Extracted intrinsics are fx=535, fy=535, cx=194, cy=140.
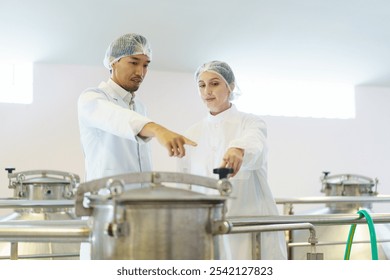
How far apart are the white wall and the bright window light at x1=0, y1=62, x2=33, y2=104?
0.28 feet

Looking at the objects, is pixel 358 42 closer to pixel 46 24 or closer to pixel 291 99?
pixel 291 99

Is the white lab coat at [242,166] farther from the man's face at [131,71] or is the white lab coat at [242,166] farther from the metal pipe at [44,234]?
the metal pipe at [44,234]

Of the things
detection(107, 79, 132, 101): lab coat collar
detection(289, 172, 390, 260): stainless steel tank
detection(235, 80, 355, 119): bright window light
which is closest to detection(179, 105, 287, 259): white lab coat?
detection(107, 79, 132, 101): lab coat collar

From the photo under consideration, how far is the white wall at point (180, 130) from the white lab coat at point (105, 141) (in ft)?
9.24

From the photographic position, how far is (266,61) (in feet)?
15.3

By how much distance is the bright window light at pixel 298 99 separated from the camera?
5059 millimetres

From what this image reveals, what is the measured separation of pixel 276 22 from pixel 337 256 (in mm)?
2058

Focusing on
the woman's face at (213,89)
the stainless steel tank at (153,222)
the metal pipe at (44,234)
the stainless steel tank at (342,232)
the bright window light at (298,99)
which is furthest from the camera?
the bright window light at (298,99)

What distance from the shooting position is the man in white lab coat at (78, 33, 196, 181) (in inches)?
55.1

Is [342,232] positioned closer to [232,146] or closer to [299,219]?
[232,146]

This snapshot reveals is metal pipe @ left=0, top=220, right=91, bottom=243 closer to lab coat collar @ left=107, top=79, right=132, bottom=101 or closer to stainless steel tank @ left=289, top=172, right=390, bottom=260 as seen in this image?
lab coat collar @ left=107, top=79, right=132, bottom=101

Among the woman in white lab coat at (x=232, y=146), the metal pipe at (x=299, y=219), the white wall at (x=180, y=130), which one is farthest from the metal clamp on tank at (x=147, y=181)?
the white wall at (x=180, y=130)

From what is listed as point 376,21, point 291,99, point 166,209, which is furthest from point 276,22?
point 166,209

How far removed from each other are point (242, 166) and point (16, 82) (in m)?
3.28
